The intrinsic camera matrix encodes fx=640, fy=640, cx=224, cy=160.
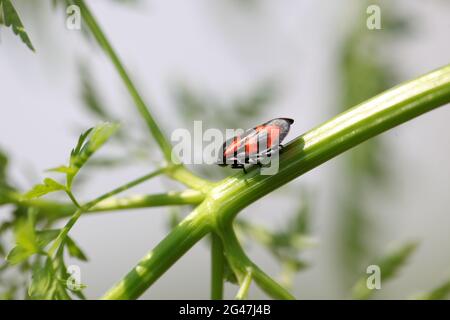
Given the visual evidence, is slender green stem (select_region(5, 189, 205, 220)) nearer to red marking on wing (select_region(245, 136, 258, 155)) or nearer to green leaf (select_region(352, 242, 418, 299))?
red marking on wing (select_region(245, 136, 258, 155))

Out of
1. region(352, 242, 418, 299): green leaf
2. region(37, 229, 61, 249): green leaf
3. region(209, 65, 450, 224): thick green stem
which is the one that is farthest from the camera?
region(352, 242, 418, 299): green leaf

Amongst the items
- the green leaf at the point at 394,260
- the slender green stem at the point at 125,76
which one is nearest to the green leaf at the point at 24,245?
the slender green stem at the point at 125,76

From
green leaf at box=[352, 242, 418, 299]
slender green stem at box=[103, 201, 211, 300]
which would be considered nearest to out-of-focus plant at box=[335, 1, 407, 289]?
green leaf at box=[352, 242, 418, 299]

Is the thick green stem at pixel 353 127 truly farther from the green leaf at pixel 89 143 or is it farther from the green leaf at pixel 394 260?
the green leaf at pixel 394 260

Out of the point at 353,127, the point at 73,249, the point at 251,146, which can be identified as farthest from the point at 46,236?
the point at 353,127

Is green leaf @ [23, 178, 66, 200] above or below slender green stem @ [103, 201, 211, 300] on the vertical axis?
above
